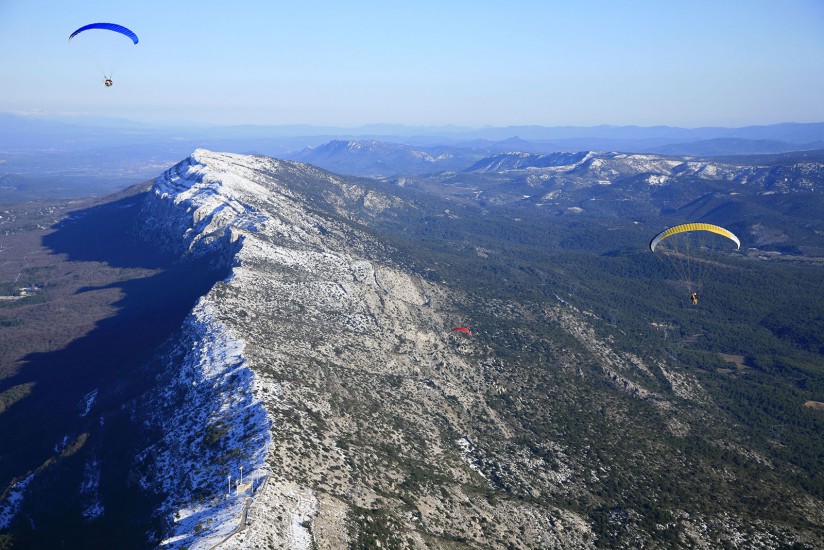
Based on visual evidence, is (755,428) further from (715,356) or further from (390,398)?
(390,398)

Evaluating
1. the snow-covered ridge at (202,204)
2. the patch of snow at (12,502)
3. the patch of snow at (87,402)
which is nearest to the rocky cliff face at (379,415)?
the snow-covered ridge at (202,204)

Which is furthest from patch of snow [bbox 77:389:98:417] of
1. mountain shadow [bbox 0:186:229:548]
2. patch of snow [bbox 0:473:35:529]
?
patch of snow [bbox 0:473:35:529]

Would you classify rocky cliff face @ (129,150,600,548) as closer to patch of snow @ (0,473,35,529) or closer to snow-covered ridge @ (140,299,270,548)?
snow-covered ridge @ (140,299,270,548)

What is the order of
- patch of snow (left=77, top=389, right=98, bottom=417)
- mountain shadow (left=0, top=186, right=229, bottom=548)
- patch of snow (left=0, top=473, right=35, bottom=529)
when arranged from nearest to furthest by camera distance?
mountain shadow (left=0, top=186, right=229, bottom=548) < patch of snow (left=0, top=473, right=35, bottom=529) < patch of snow (left=77, top=389, right=98, bottom=417)

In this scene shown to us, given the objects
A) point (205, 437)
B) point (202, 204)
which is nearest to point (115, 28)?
point (205, 437)

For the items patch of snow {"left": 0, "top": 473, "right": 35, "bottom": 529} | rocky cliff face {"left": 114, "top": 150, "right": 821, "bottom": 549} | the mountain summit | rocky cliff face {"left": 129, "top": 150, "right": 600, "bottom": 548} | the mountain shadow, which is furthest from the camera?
patch of snow {"left": 0, "top": 473, "right": 35, "bottom": 529}

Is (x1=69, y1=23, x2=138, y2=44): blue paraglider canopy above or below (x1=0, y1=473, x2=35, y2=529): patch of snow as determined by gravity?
above

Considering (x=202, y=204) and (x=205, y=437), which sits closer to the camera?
(x=205, y=437)

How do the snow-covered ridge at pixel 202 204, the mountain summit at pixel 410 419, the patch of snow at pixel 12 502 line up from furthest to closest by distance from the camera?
the snow-covered ridge at pixel 202 204 → the patch of snow at pixel 12 502 → the mountain summit at pixel 410 419

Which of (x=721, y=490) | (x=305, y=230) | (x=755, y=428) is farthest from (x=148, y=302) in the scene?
(x=755, y=428)

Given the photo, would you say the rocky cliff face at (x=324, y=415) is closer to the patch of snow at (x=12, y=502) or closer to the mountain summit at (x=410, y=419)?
the mountain summit at (x=410, y=419)

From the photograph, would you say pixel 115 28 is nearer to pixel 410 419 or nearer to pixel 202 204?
pixel 410 419
